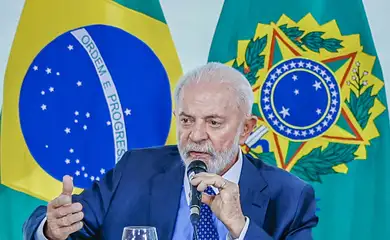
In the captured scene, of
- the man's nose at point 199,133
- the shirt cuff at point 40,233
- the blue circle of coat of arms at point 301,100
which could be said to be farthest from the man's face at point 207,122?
the blue circle of coat of arms at point 301,100

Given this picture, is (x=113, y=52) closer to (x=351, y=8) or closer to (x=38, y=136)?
(x=38, y=136)

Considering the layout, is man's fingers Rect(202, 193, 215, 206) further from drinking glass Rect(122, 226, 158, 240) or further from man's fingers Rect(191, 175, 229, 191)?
drinking glass Rect(122, 226, 158, 240)

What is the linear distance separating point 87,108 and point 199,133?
1400 millimetres

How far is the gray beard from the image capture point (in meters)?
2.28

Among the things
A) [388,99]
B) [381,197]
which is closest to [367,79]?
[388,99]

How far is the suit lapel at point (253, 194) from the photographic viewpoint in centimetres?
242

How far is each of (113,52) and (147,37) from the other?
0.69ft

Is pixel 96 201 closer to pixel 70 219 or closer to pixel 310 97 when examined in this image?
pixel 70 219

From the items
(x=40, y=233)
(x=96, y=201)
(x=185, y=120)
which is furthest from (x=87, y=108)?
(x=40, y=233)

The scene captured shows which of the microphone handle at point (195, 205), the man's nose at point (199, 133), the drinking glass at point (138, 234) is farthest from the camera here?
the man's nose at point (199, 133)

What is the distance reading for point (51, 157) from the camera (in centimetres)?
352

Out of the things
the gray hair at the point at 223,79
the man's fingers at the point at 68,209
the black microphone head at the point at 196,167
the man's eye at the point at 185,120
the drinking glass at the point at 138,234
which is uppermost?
the gray hair at the point at 223,79

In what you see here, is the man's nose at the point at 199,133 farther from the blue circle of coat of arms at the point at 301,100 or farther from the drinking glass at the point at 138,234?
the blue circle of coat of arms at the point at 301,100

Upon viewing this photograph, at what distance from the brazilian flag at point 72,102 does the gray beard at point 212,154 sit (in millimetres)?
1127
